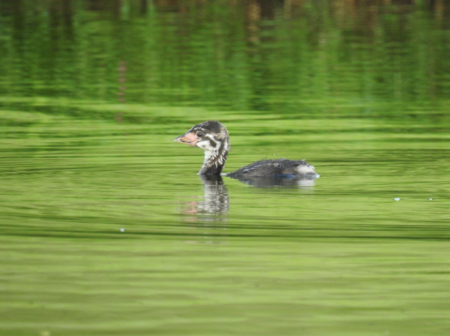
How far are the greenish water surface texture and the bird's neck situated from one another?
0.95ft

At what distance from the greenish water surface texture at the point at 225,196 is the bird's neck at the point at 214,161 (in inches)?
11.4

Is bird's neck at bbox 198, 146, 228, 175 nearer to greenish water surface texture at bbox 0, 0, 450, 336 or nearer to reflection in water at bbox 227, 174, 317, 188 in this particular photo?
greenish water surface texture at bbox 0, 0, 450, 336

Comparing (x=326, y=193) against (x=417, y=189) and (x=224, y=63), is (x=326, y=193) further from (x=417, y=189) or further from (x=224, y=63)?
(x=224, y=63)

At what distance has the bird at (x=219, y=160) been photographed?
12.0 metres

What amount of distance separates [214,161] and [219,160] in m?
0.10

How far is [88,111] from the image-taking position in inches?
724

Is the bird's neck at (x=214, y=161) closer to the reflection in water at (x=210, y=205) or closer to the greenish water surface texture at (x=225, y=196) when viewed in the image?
the greenish water surface texture at (x=225, y=196)

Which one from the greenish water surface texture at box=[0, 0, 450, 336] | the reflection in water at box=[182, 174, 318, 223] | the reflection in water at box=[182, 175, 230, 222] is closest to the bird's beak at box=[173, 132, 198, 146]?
the greenish water surface texture at box=[0, 0, 450, 336]

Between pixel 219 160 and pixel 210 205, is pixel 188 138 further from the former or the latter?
pixel 210 205

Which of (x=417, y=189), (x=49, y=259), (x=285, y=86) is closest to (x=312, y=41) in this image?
(x=285, y=86)

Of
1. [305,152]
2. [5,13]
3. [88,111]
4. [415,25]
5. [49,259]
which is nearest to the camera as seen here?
[49,259]

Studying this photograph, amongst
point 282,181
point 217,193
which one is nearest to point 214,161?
point 282,181

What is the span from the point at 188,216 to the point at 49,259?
191cm

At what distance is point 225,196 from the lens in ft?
35.9
